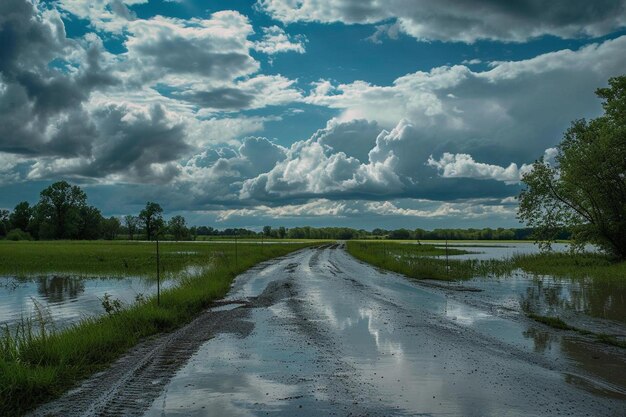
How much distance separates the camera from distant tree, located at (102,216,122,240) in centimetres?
15870

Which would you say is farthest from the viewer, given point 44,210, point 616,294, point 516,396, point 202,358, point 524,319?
point 44,210

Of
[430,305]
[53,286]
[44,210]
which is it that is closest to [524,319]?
[430,305]

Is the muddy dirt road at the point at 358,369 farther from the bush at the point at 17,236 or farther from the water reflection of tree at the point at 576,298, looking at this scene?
the bush at the point at 17,236

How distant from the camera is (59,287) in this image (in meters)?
27.6

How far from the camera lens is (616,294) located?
23.5 metres

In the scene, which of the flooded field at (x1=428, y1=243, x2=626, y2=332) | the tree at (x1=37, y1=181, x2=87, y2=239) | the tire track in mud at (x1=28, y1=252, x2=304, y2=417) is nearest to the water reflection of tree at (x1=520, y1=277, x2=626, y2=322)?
the flooded field at (x1=428, y1=243, x2=626, y2=332)

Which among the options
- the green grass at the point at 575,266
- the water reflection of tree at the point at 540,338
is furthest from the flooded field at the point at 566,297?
the water reflection of tree at the point at 540,338

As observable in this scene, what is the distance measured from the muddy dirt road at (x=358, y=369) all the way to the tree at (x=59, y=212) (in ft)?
408

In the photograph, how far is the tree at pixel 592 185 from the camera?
1521 inches

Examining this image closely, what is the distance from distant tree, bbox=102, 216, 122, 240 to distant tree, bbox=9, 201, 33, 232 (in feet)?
67.7

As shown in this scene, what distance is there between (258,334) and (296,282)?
13.7m

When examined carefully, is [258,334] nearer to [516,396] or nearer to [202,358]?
[202,358]

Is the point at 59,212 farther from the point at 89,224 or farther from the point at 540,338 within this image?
the point at 540,338

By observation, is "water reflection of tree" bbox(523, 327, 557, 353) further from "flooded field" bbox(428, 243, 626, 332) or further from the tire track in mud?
the tire track in mud
